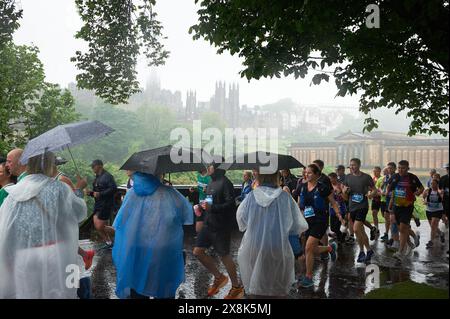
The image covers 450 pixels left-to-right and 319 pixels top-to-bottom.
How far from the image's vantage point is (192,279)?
7820 millimetres

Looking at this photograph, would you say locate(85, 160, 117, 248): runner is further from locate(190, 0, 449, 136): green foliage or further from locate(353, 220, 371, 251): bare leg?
locate(353, 220, 371, 251): bare leg

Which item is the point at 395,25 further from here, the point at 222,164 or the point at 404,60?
the point at 222,164

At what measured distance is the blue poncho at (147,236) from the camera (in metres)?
5.20

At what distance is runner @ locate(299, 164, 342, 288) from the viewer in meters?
7.23

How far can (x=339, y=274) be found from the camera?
27.0 ft

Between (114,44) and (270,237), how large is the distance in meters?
8.89

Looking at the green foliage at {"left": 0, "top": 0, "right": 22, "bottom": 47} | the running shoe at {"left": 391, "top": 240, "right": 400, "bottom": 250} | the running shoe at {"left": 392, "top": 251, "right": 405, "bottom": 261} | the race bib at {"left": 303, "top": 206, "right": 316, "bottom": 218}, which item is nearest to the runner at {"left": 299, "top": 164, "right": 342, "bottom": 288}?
the race bib at {"left": 303, "top": 206, "right": 316, "bottom": 218}

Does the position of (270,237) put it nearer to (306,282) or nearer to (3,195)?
(306,282)

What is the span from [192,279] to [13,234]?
12.4ft

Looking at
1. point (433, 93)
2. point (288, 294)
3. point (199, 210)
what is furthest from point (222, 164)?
point (433, 93)

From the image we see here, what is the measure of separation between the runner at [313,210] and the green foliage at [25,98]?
22898 millimetres

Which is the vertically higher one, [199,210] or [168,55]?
[168,55]

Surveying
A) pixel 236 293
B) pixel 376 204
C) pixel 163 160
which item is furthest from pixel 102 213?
pixel 376 204

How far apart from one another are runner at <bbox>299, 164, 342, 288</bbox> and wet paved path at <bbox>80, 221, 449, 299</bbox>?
14.4 inches
